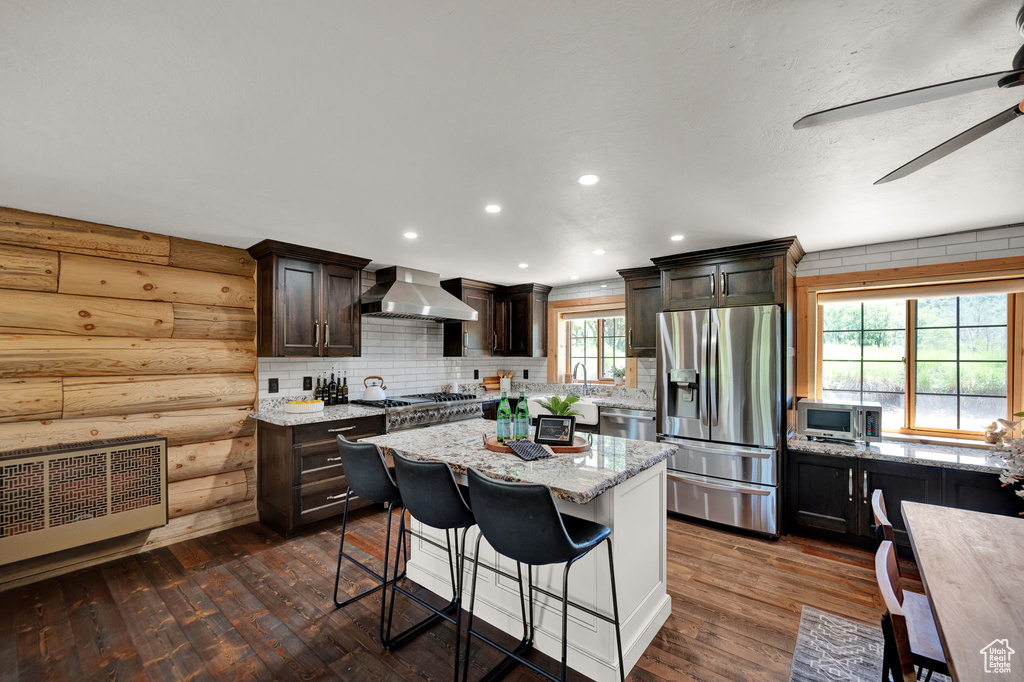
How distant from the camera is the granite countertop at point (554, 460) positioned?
1.78 m

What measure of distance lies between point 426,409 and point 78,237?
2.85 m

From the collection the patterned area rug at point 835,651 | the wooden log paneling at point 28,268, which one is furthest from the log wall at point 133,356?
the patterned area rug at point 835,651

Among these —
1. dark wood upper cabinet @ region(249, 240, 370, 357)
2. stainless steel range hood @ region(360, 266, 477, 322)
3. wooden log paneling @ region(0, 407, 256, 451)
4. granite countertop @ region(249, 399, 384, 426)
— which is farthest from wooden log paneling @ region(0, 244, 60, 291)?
stainless steel range hood @ region(360, 266, 477, 322)

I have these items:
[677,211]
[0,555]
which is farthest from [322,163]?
[0,555]

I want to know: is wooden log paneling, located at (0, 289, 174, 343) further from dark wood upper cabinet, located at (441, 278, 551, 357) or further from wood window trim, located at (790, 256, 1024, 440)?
wood window trim, located at (790, 256, 1024, 440)

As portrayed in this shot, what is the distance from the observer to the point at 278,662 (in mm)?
2072

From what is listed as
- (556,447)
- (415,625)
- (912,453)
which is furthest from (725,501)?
(415,625)

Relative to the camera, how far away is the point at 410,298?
4.35 meters

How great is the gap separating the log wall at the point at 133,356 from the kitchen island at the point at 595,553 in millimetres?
2034

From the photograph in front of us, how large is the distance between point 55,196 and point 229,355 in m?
1.53

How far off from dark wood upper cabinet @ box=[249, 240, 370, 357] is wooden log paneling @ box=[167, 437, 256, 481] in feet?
2.65

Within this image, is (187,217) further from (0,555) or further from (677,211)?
(677,211)

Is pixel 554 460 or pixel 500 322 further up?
pixel 500 322

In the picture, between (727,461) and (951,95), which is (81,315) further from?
(727,461)
